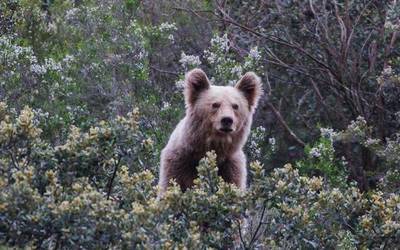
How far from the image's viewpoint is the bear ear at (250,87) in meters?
10.5

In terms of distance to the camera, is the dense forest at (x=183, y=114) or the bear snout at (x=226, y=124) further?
the bear snout at (x=226, y=124)

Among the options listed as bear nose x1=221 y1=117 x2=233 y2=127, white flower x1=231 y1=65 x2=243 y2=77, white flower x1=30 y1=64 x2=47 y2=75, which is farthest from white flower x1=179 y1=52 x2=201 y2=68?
bear nose x1=221 y1=117 x2=233 y2=127

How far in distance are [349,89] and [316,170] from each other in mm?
2549

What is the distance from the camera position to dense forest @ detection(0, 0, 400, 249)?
6546 mm

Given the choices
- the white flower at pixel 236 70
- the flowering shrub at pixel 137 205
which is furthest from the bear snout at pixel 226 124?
the white flower at pixel 236 70

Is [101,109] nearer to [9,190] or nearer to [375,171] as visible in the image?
[375,171]

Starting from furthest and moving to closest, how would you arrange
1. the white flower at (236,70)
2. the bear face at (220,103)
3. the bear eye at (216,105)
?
the white flower at (236,70), the bear eye at (216,105), the bear face at (220,103)

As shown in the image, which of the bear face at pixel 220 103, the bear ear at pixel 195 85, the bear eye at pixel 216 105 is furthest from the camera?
the bear ear at pixel 195 85

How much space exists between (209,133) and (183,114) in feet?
12.1

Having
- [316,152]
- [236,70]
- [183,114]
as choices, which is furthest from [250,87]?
[183,114]

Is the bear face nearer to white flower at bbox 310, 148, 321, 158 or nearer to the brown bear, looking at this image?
the brown bear

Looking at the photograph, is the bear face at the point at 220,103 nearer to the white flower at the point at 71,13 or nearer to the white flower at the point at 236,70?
the white flower at the point at 236,70

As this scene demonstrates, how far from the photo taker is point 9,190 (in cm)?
638

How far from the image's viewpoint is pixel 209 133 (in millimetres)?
10031
